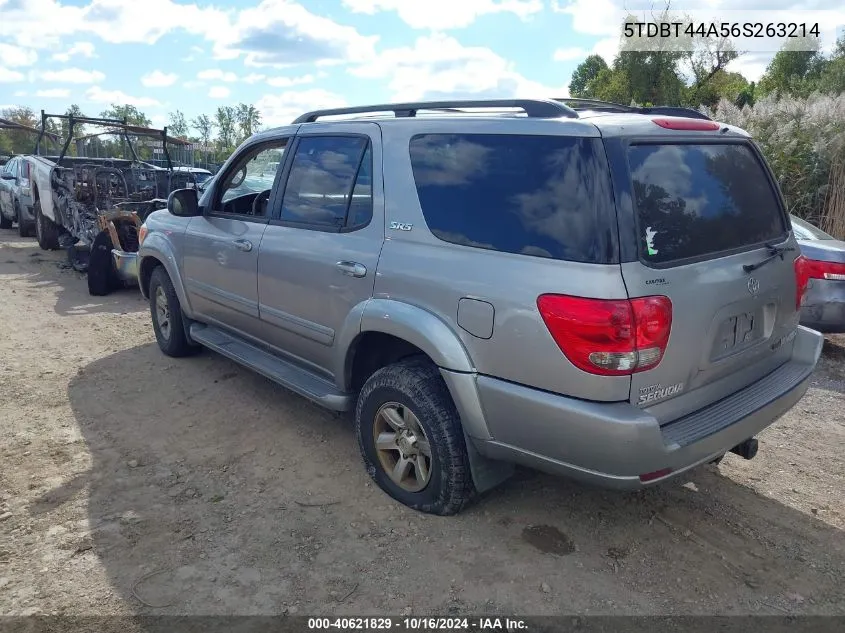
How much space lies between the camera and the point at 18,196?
12945 mm

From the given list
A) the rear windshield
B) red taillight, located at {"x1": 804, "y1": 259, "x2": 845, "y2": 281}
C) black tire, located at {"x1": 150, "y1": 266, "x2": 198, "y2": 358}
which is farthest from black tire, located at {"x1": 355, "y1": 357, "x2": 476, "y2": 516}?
red taillight, located at {"x1": 804, "y1": 259, "x2": 845, "y2": 281}

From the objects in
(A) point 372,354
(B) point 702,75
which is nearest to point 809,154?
(A) point 372,354

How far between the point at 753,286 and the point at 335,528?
7.54 ft

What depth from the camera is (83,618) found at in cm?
259

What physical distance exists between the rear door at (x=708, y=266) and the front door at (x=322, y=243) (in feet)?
4.45

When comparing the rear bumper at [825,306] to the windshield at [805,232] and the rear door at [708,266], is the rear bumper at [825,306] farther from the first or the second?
the rear door at [708,266]

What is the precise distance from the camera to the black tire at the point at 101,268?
26.6 ft

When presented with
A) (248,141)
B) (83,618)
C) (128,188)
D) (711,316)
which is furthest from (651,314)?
(128,188)

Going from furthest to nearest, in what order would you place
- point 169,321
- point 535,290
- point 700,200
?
point 169,321 → point 700,200 → point 535,290

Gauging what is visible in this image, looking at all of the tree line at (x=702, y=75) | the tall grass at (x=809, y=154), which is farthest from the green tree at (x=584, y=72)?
the tall grass at (x=809, y=154)

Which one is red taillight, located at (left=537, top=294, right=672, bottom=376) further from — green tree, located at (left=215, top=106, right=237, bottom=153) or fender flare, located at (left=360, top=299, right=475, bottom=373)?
green tree, located at (left=215, top=106, right=237, bottom=153)

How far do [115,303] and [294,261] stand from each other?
5.06 metres

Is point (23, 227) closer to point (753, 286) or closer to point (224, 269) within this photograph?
point (224, 269)

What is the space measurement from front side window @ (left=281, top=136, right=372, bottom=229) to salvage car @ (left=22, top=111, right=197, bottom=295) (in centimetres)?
475
